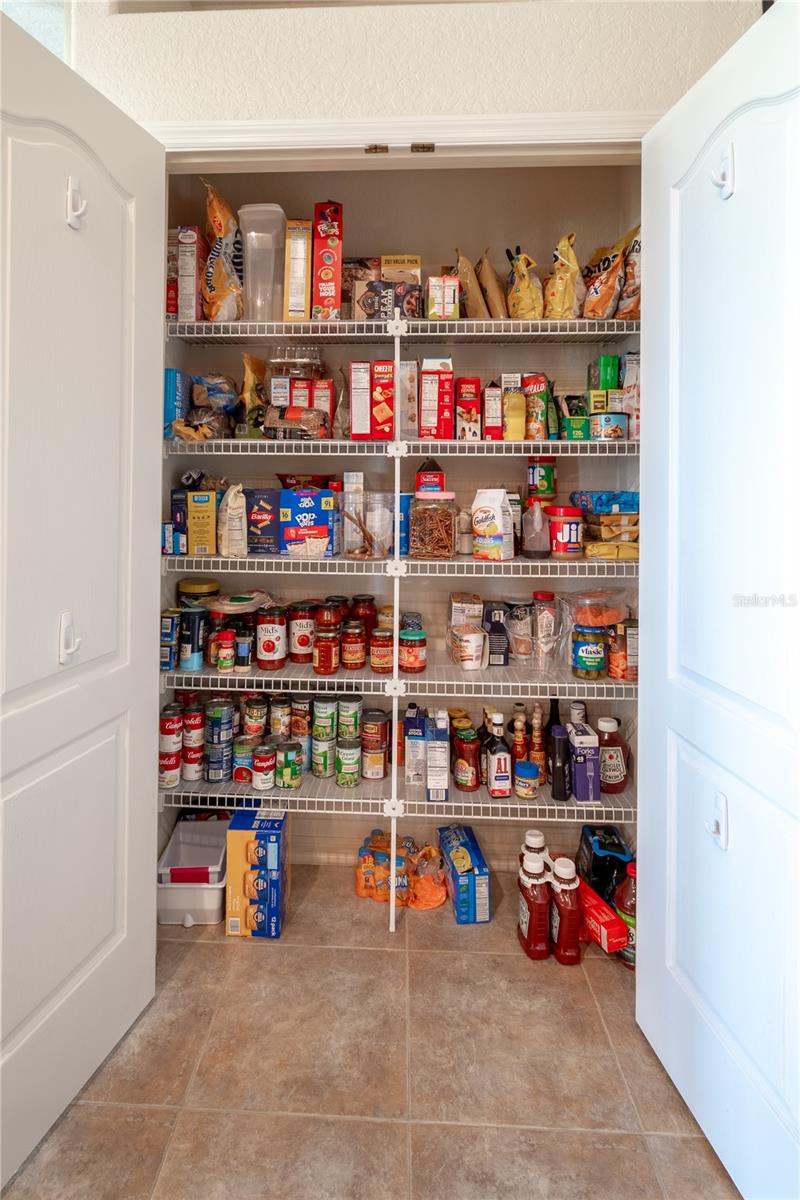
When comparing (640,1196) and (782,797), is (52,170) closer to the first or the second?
(782,797)

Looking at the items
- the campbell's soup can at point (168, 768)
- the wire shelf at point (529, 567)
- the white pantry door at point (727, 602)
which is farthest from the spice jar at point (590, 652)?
the campbell's soup can at point (168, 768)

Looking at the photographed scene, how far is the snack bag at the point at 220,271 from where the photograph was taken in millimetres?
1910

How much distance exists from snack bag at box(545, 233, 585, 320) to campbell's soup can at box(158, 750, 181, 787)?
5.60ft

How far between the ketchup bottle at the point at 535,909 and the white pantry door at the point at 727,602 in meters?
0.33

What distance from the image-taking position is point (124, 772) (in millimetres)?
1465

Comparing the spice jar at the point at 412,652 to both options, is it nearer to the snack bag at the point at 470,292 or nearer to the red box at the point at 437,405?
the red box at the point at 437,405

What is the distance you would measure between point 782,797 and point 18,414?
1420 mm

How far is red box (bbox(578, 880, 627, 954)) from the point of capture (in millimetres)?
1743

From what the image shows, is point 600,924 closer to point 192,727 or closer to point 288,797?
point 288,797

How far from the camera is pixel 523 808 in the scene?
6.07ft

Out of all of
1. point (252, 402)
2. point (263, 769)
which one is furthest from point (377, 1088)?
point (252, 402)

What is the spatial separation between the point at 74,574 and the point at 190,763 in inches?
35.9

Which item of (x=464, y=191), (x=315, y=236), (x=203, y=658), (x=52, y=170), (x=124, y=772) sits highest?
A: (x=464, y=191)

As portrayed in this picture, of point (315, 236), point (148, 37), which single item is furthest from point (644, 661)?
point (148, 37)
